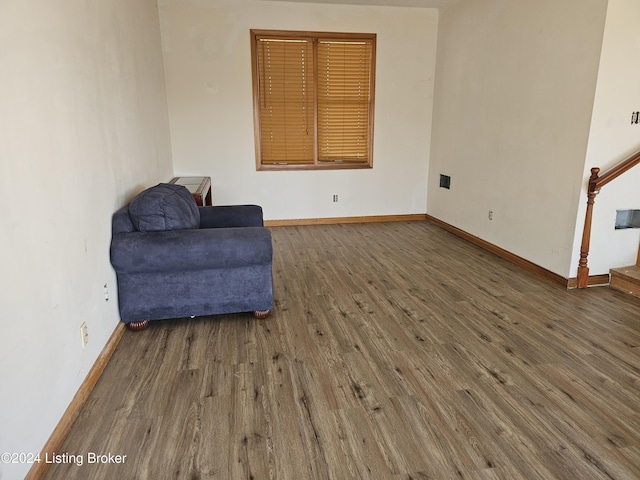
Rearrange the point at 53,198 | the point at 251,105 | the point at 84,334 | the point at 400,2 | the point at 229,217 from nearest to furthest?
the point at 53,198, the point at 84,334, the point at 229,217, the point at 400,2, the point at 251,105

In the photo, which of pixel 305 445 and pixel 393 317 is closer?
Result: pixel 305 445

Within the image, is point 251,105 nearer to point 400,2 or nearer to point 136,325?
point 400,2

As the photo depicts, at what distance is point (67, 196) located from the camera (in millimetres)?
2094

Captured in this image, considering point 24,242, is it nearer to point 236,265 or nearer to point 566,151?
point 236,265

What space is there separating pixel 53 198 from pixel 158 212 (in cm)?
95

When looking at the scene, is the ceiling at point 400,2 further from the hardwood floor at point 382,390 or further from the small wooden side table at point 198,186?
the hardwood floor at point 382,390

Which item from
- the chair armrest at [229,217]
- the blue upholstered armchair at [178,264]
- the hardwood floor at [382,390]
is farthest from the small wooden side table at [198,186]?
the hardwood floor at [382,390]

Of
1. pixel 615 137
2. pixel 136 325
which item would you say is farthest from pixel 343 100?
pixel 136 325

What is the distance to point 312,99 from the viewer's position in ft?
19.0

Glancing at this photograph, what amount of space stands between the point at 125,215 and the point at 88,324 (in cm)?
84

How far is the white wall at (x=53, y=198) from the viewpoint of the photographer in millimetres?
1542

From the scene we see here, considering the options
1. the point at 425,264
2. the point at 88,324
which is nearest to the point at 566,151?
the point at 425,264

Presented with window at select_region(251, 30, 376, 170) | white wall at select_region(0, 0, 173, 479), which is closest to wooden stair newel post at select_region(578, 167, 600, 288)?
window at select_region(251, 30, 376, 170)

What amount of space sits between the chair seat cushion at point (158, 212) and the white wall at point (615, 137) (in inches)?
124
